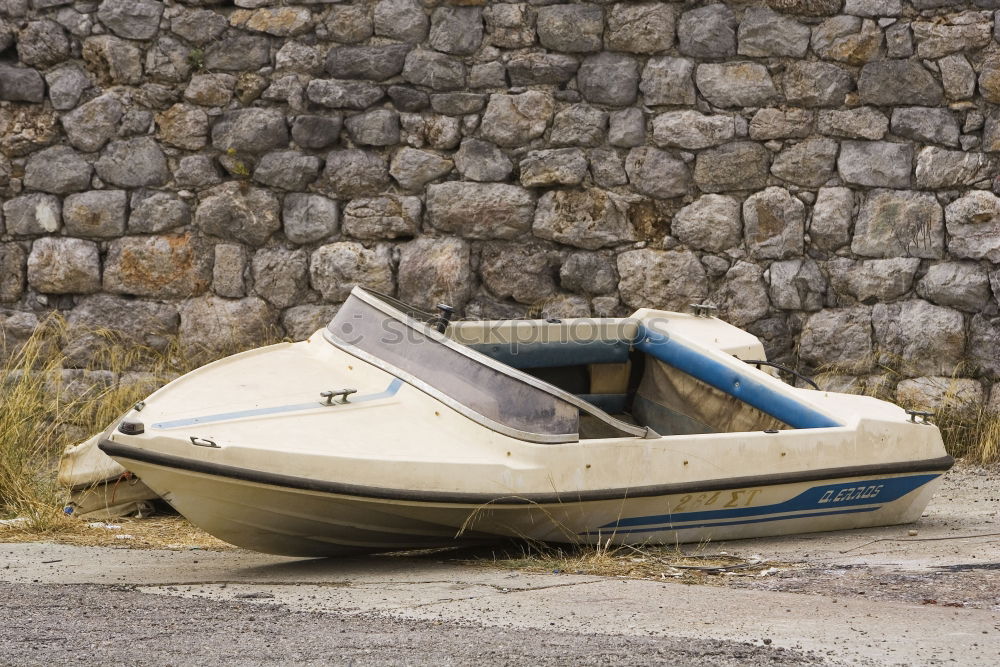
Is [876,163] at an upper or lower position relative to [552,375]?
upper

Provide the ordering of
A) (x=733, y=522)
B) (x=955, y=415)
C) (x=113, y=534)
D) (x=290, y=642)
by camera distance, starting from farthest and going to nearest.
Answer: (x=955, y=415) → (x=113, y=534) → (x=733, y=522) → (x=290, y=642)

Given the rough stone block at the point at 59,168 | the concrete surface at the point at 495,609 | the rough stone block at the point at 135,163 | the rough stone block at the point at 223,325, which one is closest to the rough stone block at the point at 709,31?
the rough stone block at the point at 223,325

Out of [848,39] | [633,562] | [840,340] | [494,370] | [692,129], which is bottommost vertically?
[633,562]

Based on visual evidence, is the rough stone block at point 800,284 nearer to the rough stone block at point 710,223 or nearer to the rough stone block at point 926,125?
the rough stone block at point 710,223

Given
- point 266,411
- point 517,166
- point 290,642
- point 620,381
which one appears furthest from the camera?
point 517,166

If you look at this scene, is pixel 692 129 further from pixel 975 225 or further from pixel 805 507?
pixel 805 507

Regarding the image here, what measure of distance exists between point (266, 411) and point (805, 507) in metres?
2.06

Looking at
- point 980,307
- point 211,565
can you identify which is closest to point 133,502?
point 211,565

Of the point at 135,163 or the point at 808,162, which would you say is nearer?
the point at 808,162

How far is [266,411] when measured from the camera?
411 cm

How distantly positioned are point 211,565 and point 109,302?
3.20 metres

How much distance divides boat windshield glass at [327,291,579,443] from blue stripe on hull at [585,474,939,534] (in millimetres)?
474

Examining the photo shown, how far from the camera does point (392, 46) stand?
6898 mm

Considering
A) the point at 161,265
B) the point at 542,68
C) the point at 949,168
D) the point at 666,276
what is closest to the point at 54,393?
the point at 161,265
